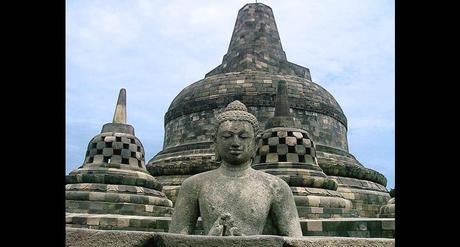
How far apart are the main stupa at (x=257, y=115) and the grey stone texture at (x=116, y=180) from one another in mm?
2009

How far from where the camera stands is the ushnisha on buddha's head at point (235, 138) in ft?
14.8

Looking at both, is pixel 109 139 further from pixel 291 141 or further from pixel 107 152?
pixel 291 141

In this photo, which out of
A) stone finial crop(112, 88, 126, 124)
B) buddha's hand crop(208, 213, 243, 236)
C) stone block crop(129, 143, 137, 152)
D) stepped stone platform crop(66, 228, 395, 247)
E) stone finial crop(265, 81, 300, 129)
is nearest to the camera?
stepped stone platform crop(66, 228, 395, 247)

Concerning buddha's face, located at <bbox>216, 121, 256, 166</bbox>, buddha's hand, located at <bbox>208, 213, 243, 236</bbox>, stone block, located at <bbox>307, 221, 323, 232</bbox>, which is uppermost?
buddha's face, located at <bbox>216, 121, 256, 166</bbox>

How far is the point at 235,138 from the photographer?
4.52 m

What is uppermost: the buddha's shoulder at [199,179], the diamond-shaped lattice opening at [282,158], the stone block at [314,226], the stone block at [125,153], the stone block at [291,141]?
the stone block at [291,141]

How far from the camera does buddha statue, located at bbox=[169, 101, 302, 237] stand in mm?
4230

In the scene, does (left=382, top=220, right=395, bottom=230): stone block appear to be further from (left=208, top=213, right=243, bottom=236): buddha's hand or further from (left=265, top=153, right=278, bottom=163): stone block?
(left=208, top=213, right=243, bottom=236): buddha's hand

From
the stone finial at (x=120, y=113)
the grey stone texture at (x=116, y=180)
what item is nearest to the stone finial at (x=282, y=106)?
the grey stone texture at (x=116, y=180)

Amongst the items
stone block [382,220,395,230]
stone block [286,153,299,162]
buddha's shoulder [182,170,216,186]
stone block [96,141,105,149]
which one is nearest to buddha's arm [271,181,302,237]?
buddha's shoulder [182,170,216,186]

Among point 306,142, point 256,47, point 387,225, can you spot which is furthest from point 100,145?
point 256,47

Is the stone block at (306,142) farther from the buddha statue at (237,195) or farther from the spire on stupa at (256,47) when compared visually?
the buddha statue at (237,195)

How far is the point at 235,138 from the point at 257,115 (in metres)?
13.0
